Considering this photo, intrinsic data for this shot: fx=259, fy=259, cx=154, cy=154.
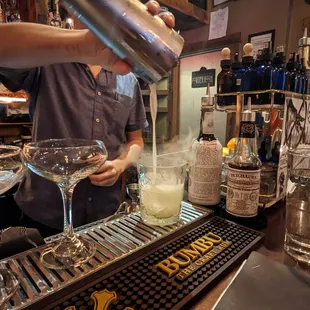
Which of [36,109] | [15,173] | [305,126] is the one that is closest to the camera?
[15,173]

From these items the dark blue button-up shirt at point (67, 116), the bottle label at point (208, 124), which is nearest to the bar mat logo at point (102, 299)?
the bottle label at point (208, 124)

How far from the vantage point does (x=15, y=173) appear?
53 centimetres

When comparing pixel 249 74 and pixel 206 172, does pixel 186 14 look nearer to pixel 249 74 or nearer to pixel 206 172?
pixel 249 74

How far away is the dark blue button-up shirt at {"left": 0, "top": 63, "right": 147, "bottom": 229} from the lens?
0.96 metres

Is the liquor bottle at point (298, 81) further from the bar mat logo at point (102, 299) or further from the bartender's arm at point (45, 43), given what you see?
the bar mat logo at point (102, 299)

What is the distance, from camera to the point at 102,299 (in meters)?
0.39

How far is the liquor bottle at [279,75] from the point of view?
2.80 feet

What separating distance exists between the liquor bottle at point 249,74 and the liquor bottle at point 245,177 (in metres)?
0.24

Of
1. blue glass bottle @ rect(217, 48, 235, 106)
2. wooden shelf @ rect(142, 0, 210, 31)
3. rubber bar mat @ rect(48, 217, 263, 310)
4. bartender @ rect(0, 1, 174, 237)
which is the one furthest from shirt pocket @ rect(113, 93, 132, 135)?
wooden shelf @ rect(142, 0, 210, 31)

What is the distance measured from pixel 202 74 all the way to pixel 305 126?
158 cm

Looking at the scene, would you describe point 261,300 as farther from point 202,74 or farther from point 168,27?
point 202,74

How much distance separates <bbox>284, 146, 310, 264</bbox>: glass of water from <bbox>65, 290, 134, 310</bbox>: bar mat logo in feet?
1.27

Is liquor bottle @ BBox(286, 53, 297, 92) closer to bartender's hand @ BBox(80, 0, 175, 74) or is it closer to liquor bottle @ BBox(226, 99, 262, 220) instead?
liquor bottle @ BBox(226, 99, 262, 220)

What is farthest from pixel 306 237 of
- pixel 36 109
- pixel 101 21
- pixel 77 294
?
pixel 36 109
